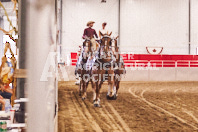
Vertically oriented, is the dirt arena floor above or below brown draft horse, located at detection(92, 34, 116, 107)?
below

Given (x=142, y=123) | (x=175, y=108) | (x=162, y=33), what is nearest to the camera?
(x=142, y=123)

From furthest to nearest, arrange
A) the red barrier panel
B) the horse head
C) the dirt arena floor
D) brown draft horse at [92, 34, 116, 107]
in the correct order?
the red barrier panel < the horse head < brown draft horse at [92, 34, 116, 107] < the dirt arena floor

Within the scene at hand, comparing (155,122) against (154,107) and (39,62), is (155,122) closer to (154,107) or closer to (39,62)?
(154,107)

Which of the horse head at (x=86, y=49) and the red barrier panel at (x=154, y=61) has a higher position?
the horse head at (x=86, y=49)

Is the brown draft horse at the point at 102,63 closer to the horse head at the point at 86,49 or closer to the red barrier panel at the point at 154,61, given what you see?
the horse head at the point at 86,49

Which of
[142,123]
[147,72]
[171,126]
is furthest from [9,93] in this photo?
[147,72]

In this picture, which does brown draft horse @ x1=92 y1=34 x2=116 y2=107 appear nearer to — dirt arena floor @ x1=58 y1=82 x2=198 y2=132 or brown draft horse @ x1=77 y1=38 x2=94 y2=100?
dirt arena floor @ x1=58 y1=82 x2=198 y2=132

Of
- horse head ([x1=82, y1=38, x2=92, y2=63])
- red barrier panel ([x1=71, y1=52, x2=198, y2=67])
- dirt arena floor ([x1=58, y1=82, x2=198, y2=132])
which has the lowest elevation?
dirt arena floor ([x1=58, y1=82, x2=198, y2=132])

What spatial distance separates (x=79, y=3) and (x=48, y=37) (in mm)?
21039

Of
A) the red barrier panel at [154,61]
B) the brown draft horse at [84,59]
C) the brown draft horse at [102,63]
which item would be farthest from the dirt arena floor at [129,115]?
the red barrier panel at [154,61]

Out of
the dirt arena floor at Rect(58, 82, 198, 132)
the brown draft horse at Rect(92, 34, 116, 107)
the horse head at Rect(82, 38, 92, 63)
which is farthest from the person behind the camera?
the horse head at Rect(82, 38, 92, 63)

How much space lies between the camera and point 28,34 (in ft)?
2.48

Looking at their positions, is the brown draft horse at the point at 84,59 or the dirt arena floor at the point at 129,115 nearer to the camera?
the dirt arena floor at the point at 129,115

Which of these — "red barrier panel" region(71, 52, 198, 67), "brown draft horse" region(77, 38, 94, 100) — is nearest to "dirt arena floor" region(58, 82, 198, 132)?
"brown draft horse" region(77, 38, 94, 100)
